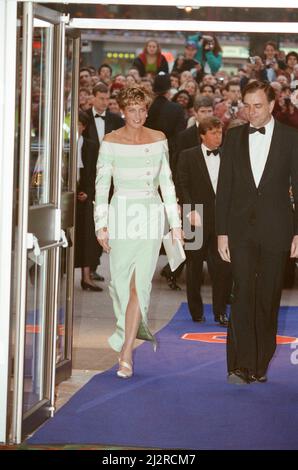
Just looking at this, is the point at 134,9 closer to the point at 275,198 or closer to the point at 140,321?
the point at 275,198

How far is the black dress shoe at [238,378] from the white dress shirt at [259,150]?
4.40ft

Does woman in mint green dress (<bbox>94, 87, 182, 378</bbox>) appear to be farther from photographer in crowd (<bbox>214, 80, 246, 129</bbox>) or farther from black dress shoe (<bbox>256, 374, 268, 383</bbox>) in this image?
photographer in crowd (<bbox>214, 80, 246, 129</bbox>)

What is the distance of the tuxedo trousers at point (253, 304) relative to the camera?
8.22 metres

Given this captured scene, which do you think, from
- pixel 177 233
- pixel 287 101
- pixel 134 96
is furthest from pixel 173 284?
pixel 134 96

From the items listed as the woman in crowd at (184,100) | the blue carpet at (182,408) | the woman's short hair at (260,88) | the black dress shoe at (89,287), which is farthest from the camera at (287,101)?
the woman's short hair at (260,88)

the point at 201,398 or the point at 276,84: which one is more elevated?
the point at 276,84

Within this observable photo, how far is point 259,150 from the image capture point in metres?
8.27

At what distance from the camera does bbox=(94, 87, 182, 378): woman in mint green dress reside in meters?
8.41

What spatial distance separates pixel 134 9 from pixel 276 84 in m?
10.1

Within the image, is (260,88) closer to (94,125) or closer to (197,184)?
(197,184)

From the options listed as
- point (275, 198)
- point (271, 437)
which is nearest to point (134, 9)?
point (275, 198)

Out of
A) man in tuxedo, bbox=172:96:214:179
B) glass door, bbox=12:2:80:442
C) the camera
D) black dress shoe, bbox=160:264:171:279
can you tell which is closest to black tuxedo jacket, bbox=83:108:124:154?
man in tuxedo, bbox=172:96:214:179

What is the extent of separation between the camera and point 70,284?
8125mm

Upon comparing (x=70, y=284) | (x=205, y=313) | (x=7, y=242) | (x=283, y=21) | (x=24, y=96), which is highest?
(x=283, y=21)
